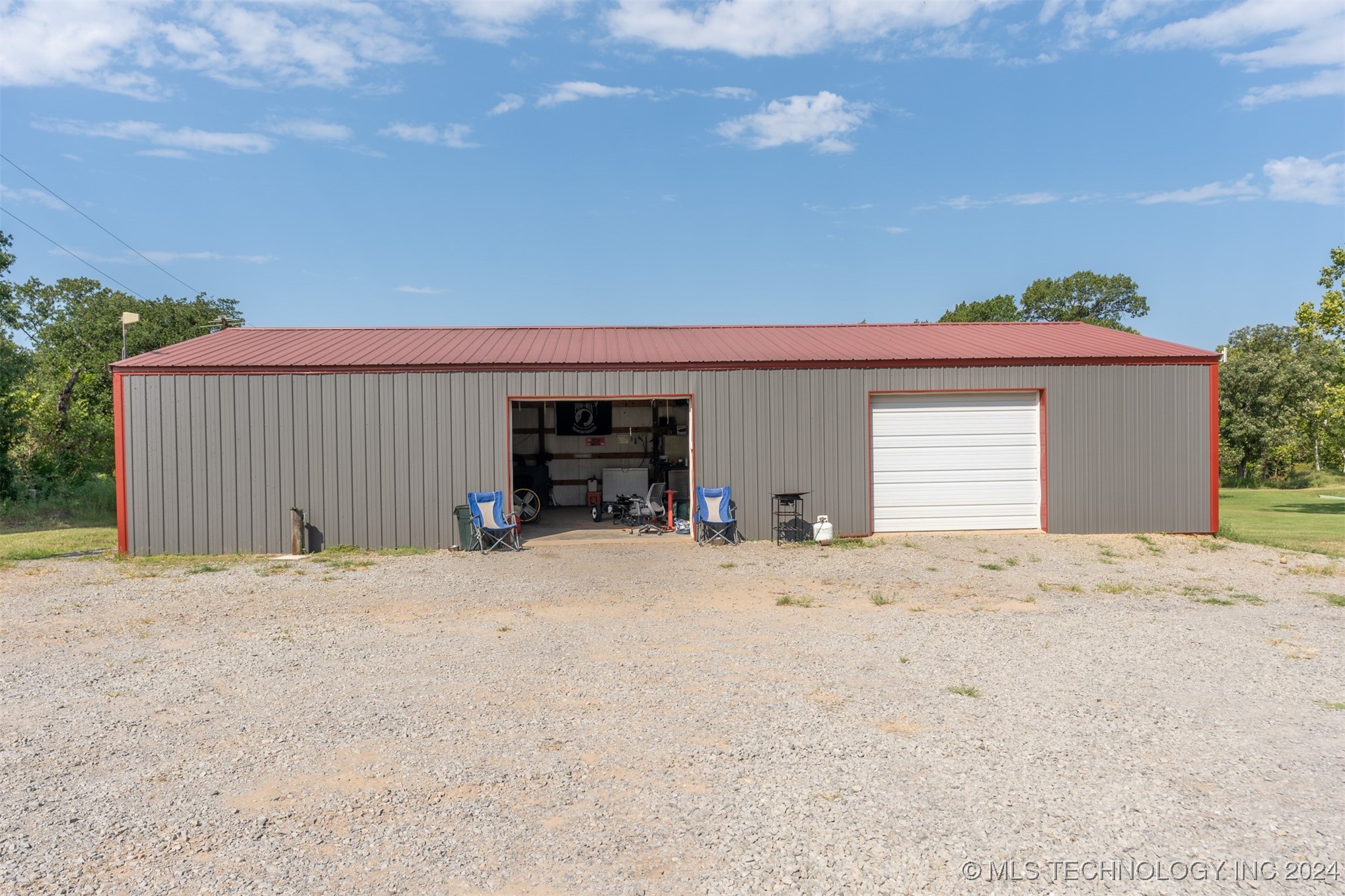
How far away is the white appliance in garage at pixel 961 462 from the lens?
451 inches

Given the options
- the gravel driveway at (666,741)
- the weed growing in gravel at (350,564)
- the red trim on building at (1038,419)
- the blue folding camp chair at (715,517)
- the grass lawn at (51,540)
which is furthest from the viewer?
the red trim on building at (1038,419)

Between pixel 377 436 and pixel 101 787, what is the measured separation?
753cm

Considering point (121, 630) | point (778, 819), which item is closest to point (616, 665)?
point (778, 819)

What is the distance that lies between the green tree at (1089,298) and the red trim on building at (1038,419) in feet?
97.5

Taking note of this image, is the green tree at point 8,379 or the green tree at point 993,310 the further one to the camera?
the green tree at point 993,310

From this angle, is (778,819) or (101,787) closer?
(778,819)

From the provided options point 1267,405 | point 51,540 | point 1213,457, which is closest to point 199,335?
point 51,540

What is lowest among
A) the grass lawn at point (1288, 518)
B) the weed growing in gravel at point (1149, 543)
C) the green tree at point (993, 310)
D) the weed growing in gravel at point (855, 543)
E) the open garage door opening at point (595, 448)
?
the grass lawn at point (1288, 518)

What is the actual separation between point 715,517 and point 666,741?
6.98 metres

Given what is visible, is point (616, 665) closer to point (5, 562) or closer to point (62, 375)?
point (5, 562)

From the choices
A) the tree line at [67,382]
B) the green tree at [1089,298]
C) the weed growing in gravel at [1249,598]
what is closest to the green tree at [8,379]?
the tree line at [67,382]

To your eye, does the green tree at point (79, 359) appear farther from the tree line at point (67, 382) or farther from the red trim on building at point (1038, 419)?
the red trim on building at point (1038, 419)

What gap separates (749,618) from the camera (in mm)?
6465

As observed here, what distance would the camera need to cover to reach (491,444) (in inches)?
421
